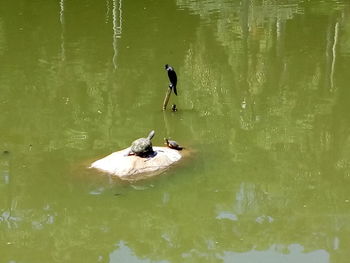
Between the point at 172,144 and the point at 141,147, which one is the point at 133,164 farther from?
the point at 172,144

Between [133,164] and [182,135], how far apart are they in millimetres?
1636

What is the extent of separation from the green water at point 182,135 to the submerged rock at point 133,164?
161 mm

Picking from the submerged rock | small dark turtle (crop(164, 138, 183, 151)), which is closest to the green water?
the submerged rock

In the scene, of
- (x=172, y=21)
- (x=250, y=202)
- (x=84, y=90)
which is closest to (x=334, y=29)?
(x=172, y=21)

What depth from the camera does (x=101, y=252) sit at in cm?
645

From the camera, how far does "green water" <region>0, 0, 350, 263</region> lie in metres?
6.70

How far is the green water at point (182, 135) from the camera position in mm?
6695

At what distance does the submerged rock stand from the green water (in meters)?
0.16

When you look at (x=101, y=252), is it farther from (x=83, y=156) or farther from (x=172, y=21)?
(x=172, y=21)

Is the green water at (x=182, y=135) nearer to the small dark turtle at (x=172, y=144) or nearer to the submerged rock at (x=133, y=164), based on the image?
the submerged rock at (x=133, y=164)

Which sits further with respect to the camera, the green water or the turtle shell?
the turtle shell

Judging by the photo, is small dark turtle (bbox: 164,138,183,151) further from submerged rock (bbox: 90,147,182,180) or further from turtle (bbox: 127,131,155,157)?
turtle (bbox: 127,131,155,157)

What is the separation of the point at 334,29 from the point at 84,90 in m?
6.93

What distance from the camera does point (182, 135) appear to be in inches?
372
